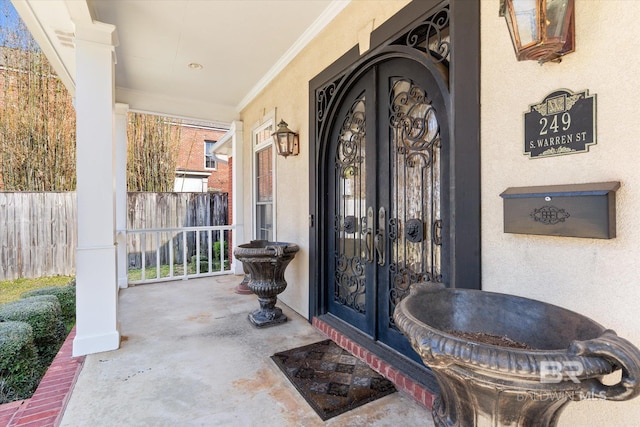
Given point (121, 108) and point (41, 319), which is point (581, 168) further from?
point (121, 108)

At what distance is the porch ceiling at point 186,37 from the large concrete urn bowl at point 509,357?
275 cm

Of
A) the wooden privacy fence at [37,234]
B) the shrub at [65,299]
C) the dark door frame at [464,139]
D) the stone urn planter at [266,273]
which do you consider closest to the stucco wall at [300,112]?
the stone urn planter at [266,273]

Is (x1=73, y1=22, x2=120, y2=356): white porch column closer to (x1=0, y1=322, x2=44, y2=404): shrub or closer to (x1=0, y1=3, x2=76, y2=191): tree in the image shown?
(x1=0, y1=322, x2=44, y2=404): shrub

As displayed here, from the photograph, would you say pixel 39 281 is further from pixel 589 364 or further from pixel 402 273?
pixel 589 364

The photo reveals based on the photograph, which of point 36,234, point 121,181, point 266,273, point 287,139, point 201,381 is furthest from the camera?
point 36,234

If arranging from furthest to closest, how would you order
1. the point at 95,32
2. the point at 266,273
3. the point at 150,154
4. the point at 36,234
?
1. the point at 150,154
2. the point at 36,234
3. the point at 266,273
4. the point at 95,32

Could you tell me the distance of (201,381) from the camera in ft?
7.62

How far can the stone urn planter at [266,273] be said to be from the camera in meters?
3.21

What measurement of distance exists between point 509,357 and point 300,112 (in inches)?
133

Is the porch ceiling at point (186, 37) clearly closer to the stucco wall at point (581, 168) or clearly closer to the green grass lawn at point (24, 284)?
the stucco wall at point (581, 168)

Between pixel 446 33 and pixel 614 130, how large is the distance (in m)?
1.22

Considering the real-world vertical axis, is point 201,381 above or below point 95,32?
below
